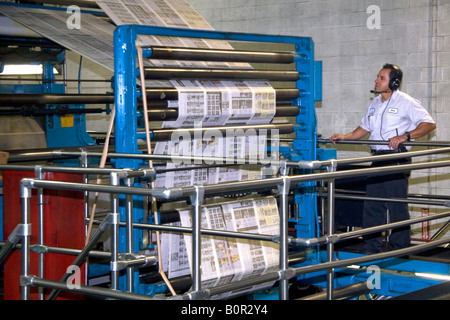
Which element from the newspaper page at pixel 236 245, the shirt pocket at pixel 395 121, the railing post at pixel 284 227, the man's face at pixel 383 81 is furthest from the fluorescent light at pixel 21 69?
the railing post at pixel 284 227

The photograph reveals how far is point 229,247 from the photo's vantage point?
12.8ft

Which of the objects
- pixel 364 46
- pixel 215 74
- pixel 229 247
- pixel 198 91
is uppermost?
pixel 364 46

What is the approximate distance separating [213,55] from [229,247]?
1.14m

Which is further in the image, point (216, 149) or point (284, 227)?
point (216, 149)

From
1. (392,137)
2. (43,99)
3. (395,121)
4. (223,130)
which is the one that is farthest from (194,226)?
(43,99)

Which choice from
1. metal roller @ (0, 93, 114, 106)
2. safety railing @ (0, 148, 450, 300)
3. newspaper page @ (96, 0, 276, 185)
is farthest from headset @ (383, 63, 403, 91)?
metal roller @ (0, 93, 114, 106)

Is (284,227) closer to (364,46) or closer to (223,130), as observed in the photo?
(223,130)

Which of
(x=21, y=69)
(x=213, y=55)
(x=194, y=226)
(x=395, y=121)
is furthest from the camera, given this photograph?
(x=21, y=69)

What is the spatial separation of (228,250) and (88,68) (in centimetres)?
687

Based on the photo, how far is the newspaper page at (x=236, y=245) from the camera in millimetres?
3752

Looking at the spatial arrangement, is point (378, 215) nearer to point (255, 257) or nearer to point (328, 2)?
point (255, 257)

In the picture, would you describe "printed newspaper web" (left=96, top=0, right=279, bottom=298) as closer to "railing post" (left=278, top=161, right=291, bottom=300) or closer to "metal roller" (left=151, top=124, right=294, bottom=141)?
"metal roller" (left=151, top=124, right=294, bottom=141)

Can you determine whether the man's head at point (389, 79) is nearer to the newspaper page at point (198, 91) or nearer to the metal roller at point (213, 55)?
the metal roller at point (213, 55)

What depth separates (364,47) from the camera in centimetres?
767
